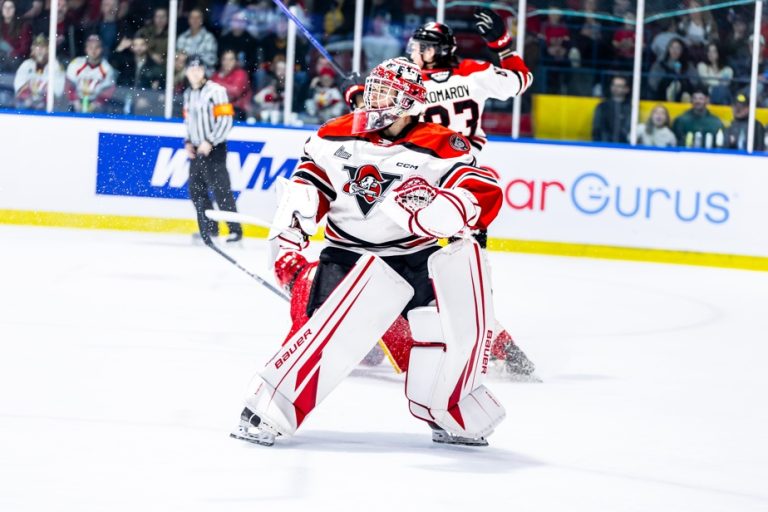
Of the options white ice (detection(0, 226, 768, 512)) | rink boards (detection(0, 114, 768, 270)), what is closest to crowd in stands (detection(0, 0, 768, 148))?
rink boards (detection(0, 114, 768, 270))

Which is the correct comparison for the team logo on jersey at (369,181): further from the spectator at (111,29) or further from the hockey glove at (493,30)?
the spectator at (111,29)

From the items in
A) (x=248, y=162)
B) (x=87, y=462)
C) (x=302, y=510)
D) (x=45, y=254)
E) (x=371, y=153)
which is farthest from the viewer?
(x=248, y=162)

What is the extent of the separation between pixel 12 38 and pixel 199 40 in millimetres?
1340

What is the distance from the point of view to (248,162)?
9.98 m

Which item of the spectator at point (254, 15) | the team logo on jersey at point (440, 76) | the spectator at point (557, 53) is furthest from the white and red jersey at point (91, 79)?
the team logo on jersey at point (440, 76)

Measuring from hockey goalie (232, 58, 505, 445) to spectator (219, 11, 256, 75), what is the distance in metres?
6.79

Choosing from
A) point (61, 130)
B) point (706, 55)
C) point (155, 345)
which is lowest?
point (155, 345)

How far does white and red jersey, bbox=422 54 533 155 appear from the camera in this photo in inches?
225

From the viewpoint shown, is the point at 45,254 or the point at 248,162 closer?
the point at 45,254

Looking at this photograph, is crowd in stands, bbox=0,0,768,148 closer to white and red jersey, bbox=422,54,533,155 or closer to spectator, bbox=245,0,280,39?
spectator, bbox=245,0,280,39

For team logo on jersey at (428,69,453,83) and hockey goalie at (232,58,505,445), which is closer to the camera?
hockey goalie at (232,58,505,445)

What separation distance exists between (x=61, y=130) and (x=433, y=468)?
22.8 feet

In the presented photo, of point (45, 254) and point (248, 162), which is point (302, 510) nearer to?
point (45, 254)

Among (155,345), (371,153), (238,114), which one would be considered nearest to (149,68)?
(238,114)
